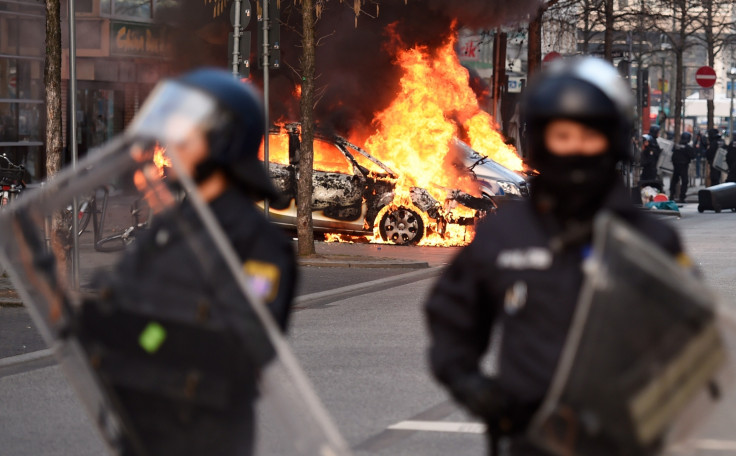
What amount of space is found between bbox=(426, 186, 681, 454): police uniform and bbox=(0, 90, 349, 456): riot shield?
347 millimetres

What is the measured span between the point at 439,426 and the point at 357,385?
1.27 meters

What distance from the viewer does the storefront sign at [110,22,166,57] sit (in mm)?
28531

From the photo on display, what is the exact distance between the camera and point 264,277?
3.08 metres

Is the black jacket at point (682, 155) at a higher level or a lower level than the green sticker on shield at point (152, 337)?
lower

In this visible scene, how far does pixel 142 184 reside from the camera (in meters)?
3.19

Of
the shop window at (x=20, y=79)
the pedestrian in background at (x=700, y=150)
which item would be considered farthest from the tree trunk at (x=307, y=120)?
the pedestrian in background at (x=700, y=150)

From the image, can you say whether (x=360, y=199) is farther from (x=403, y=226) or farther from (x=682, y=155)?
(x=682, y=155)

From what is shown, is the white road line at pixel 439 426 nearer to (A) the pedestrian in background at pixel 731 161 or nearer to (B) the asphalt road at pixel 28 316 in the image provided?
(B) the asphalt road at pixel 28 316

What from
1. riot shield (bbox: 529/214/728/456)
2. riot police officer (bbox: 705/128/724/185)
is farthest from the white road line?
riot police officer (bbox: 705/128/724/185)

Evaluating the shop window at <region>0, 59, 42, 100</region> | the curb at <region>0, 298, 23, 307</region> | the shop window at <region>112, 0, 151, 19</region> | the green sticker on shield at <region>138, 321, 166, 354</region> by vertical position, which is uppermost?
the shop window at <region>112, 0, 151, 19</region>

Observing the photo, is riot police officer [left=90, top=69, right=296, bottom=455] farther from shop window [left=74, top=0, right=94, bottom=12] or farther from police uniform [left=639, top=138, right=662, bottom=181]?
police uniform [left=639, top=138, right=662, bottom=181]

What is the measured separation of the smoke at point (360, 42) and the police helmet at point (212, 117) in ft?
63.6

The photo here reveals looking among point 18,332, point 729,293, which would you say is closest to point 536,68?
point 729,293

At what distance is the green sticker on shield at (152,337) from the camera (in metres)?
2.98
